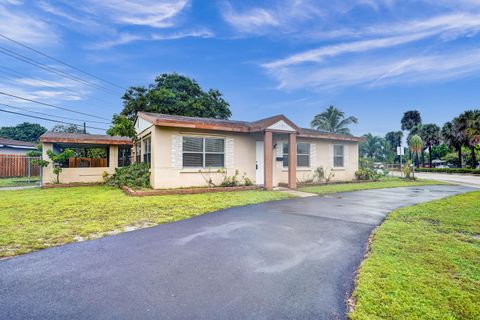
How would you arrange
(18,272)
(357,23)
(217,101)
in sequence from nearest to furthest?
(18,272) → (357,23) → (217,101)

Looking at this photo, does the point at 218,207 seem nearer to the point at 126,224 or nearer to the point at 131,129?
the point at 126,224

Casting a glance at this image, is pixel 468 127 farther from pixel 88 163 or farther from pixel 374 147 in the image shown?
pixel 88 163

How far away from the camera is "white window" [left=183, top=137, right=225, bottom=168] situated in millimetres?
10969

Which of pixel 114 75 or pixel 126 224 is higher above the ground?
pixel 114 75

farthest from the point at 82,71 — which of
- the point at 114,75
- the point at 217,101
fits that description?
the point at 217,101

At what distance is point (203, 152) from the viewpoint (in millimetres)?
11273

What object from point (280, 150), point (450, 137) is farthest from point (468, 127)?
point (280, 150)

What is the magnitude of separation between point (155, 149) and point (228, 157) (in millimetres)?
3484

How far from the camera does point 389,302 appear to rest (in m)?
2.38

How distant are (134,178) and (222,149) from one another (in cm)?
459

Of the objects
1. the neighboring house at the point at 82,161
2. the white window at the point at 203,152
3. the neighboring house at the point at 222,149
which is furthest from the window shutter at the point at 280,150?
the neighboring house at the point at 82,161

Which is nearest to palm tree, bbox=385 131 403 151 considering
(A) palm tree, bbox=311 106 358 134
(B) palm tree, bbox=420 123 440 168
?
(B) palm tree, bbox=420 123 440 168

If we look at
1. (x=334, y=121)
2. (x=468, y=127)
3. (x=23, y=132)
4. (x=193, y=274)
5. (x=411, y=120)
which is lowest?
(x=193, y=274)

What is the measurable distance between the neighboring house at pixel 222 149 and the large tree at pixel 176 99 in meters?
9.83
